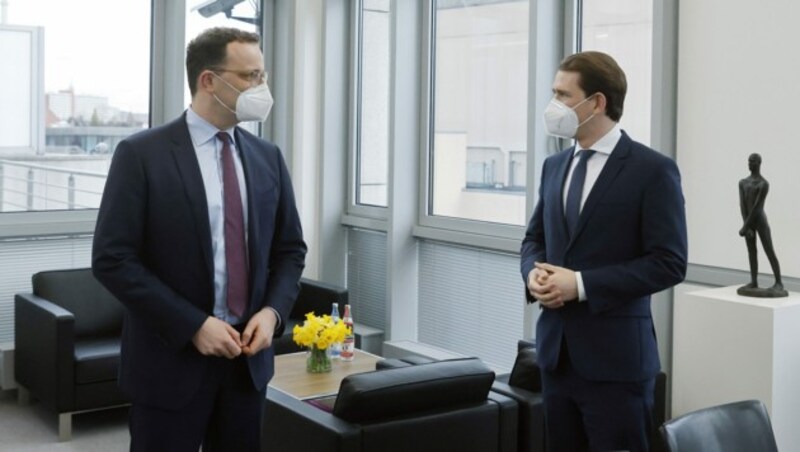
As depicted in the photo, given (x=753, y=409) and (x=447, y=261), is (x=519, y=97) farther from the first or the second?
(x=753, y=409)

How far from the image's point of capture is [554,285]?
2.54 metres

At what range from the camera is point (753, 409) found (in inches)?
87.4

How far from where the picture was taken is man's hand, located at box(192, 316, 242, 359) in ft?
7.40

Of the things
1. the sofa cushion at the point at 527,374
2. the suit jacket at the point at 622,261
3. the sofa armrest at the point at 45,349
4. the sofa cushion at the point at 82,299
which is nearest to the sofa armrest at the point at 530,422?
the sofa cushion at the point at 527,374

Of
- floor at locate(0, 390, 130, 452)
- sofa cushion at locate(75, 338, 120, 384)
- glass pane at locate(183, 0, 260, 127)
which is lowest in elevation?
floor at locate(0, 390, 130, 452)

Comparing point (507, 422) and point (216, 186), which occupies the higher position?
point (216, 186)

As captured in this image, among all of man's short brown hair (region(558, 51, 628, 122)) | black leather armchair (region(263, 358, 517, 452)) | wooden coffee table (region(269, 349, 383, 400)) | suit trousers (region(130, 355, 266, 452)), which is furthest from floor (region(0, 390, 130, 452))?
man's short brown hair (region(558, 51, 628, 122))

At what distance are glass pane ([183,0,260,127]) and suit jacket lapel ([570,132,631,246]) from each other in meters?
4.43

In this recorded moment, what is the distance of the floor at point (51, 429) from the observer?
4.98 m

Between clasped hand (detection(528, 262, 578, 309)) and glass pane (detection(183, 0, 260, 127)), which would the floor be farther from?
clasped hand (detection(528, 262, 578, 309))

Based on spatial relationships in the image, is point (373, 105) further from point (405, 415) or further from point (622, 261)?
point (622, 261)

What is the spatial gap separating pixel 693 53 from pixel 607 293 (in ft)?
6.92

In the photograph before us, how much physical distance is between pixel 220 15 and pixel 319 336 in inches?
124

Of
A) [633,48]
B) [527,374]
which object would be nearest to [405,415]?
[527,374]
